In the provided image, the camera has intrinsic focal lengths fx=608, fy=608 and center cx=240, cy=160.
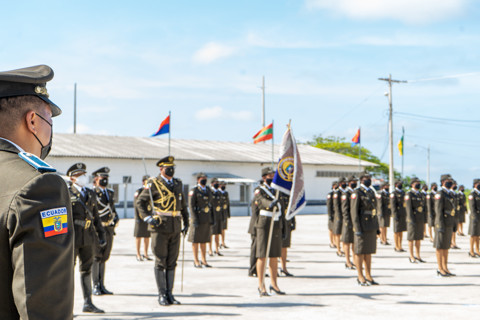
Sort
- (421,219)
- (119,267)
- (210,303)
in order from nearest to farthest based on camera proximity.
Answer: (210,303)
(119,267)
(421,219)

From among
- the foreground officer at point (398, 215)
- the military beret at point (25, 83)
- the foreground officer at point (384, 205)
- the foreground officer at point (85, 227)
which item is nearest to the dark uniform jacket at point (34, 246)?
the military beret at point (25, 83)

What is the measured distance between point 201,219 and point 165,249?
5.03 metres

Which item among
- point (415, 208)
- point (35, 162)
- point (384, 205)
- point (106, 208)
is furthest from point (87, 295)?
point (384, 205)

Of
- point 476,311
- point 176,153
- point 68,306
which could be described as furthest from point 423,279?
point 176,153

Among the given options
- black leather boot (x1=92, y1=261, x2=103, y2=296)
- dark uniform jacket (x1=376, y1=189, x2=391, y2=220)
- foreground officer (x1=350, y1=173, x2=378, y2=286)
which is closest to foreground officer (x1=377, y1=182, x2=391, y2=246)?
dark uniform jacket (x1=376, y1=189, x2=391, y2=220)

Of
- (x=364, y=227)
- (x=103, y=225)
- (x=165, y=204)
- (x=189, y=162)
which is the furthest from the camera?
(x=189, y=162)

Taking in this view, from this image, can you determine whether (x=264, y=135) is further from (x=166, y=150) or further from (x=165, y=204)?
(x=165, y=204)

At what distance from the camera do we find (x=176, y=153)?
43156 millimetres

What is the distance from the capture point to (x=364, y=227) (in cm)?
1069

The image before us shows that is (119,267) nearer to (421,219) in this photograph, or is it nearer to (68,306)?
(421,219)

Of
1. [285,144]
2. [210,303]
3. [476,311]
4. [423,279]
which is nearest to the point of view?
[476,311]

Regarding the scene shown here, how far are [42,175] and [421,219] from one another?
46.3ft

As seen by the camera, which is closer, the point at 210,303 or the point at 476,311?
the point at 476,311

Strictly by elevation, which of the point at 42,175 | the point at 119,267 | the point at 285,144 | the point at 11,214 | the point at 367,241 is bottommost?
the point at 119,267
